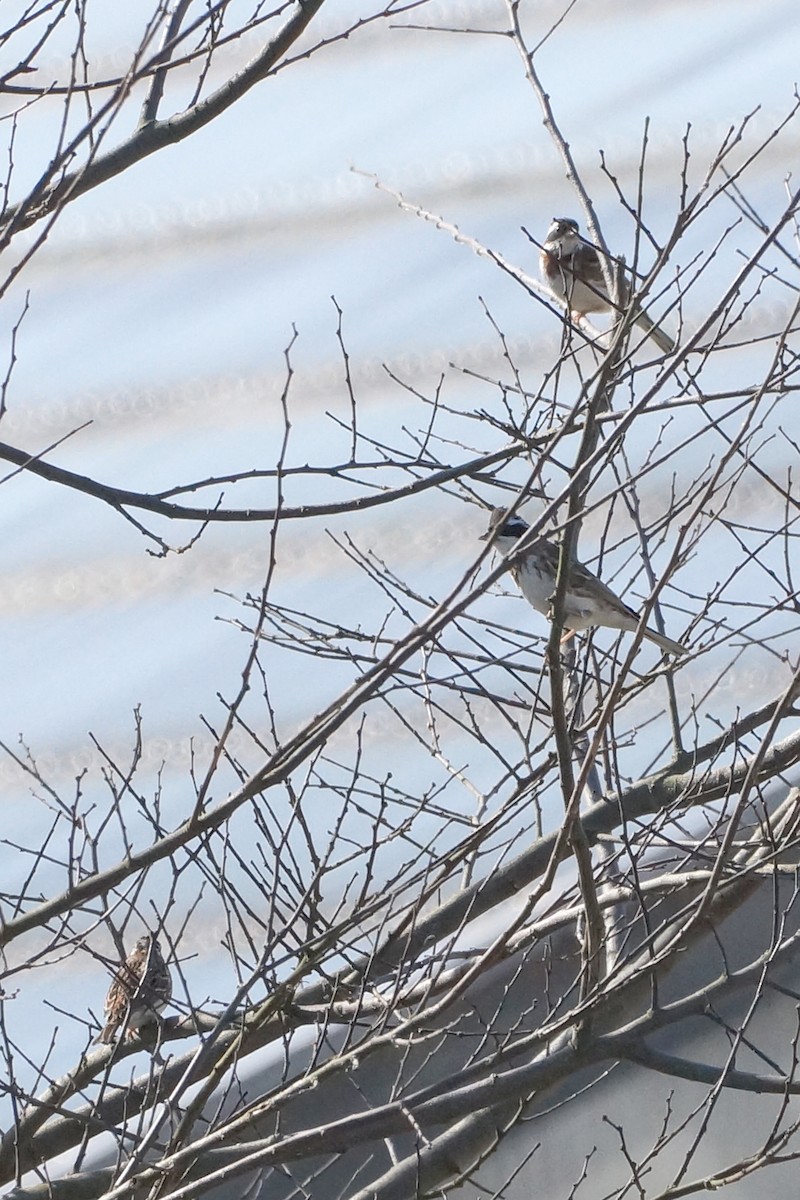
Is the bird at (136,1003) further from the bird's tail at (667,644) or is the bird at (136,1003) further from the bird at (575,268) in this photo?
the bird at (575,268)

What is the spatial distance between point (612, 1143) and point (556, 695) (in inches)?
149

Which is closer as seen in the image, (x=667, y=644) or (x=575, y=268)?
(x=667, y=644)

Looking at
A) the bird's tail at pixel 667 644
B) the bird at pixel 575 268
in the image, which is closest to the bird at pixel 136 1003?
the bird's tail at pixel 667 644

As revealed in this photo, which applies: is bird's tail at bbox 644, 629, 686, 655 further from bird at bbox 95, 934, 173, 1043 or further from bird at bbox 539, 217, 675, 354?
bird at bbox 539, 217, 675, 354

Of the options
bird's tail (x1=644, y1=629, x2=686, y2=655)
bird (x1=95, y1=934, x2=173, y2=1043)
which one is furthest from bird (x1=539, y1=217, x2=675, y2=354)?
bird (x1=95, y1=934, x2=173, y2=1043)

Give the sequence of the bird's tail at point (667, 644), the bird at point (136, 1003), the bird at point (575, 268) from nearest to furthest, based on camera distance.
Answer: the bird's tail at point (667, 644), the bird at point (136, 1003), the bird at point (575, 268)

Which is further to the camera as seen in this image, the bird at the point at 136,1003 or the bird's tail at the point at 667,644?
the bird at the point at 136,1003

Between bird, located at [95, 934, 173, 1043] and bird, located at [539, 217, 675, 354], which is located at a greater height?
bird, located at [539, 217, 675, 354]

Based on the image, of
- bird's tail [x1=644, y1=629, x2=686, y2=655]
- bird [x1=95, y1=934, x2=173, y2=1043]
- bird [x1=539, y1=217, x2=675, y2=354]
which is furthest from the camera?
bird [x1=539, y1=217, x2=675, y2=354]

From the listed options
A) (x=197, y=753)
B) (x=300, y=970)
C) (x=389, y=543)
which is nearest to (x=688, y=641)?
(x=389, y=543)

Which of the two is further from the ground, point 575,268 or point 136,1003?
point 575,268

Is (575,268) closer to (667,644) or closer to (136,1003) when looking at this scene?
(667,644)

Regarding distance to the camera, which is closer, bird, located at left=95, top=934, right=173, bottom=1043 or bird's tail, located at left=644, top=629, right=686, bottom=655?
bird's tail, located at left=644, top=629, right=686, bottom=655

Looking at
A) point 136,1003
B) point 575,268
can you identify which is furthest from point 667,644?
point 575,268
